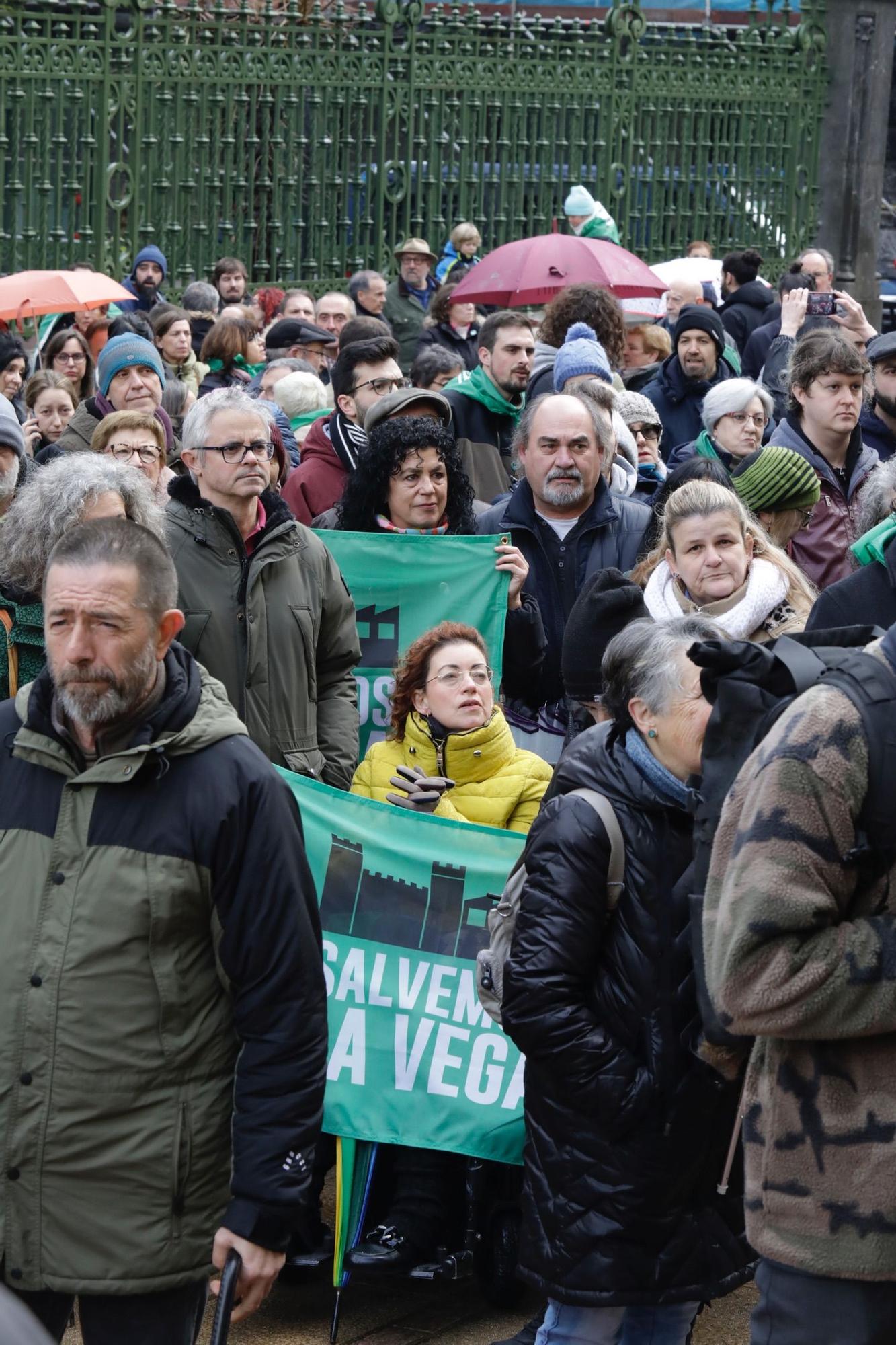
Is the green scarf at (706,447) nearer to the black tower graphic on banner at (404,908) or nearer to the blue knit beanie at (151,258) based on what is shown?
the black tower graphic on banner at (404,908)

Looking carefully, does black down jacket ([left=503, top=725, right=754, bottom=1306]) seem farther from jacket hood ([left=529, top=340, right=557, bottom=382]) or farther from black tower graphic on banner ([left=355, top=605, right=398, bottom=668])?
jacket hood ([left=529, top=340, right=557, bottom=382])

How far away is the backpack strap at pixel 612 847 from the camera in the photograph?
3.73 metres

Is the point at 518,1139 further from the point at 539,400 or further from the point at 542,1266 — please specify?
the point at 539,400

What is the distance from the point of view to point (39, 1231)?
10.6 feet

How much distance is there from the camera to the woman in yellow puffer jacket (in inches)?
204

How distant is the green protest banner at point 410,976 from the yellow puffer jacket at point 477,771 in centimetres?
19

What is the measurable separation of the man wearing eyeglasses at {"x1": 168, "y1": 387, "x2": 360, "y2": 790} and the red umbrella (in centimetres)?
630

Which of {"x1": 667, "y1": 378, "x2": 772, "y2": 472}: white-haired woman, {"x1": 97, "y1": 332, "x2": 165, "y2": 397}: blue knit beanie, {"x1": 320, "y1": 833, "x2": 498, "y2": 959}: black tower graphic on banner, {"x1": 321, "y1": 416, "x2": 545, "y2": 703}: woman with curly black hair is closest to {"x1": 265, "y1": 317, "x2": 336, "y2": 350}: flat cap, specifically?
{"x1": 97, "y1": 332, "x2": 165, "y2": 397}: blue knit beanie

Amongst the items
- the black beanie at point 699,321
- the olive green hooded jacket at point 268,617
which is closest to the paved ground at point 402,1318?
the olive green hooded jacket at point 268,617

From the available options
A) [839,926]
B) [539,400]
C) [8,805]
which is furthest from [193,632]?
[839,926]

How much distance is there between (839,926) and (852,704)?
12.4 inches

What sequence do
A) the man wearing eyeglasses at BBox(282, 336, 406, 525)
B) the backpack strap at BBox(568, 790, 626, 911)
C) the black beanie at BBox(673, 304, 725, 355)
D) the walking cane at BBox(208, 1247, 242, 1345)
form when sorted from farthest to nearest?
1. the black beanie at BBox(673, 304, 725, 355)
2. the man wearing eyeglasses at BBox(282, 336, 406, 525)
3. the backpack strap at BBox(568, 790, 626, 911)
4. the walking cane at BBox(208, 1247, 242, 1345)

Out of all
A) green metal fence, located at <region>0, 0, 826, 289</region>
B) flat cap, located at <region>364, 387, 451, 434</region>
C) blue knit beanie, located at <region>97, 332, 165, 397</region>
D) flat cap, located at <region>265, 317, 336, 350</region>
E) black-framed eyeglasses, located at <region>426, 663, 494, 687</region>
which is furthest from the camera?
green metal fence, located at <region>0, 0, 826, 289</region>

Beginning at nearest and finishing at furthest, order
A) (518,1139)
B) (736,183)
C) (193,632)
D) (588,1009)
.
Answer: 1. (588,1009)
2. (518,1139)
3. (193,632)
4. (736,183)
